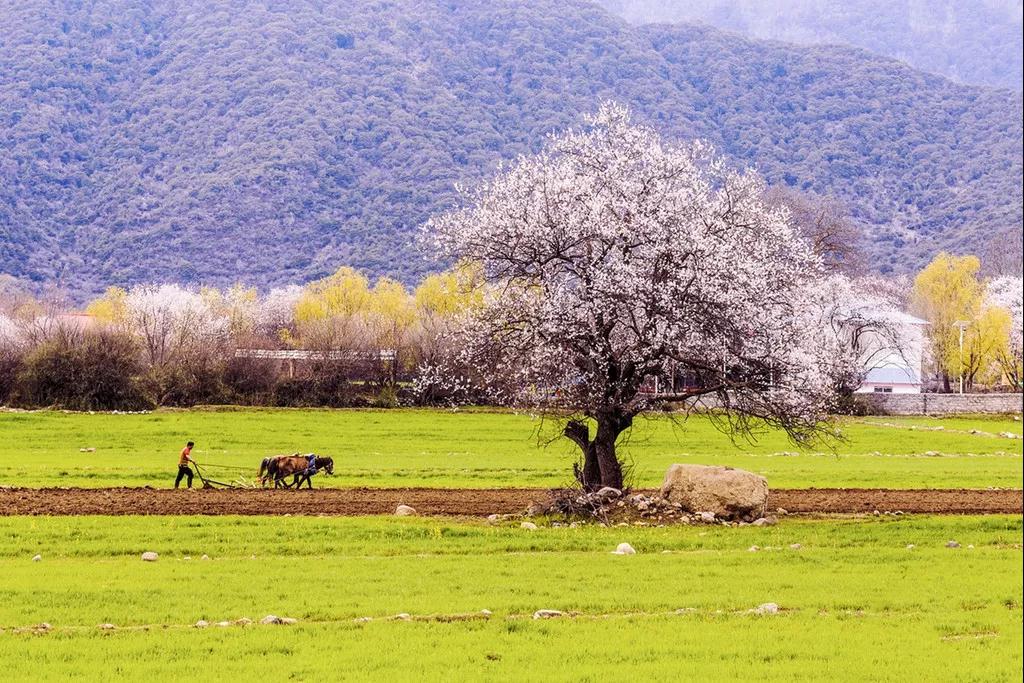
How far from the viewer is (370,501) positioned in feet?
94.0

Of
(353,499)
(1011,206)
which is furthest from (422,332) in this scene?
(1011,206)

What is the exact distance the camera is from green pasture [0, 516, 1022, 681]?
43.5ft

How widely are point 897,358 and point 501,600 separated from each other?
99652 mm

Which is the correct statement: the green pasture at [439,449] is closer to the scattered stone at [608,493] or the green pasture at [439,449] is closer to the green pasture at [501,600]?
the scattered stone at [608,493]

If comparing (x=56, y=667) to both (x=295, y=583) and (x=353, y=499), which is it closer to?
(x=295, y=583)

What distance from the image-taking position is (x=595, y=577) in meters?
18.6

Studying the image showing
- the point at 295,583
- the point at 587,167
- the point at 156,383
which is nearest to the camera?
the point at 295,583

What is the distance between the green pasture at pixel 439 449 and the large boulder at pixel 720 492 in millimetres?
4168

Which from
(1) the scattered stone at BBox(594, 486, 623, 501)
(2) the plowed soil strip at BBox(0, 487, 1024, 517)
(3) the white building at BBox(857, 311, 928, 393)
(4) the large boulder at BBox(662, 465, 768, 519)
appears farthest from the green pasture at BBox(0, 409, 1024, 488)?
(3) the white building at BBox(857, 311, 928, 393)

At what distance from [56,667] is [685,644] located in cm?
688

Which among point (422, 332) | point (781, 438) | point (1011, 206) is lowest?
point (781, 438)

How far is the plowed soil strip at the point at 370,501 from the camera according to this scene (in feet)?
86.7

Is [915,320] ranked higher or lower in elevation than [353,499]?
higher

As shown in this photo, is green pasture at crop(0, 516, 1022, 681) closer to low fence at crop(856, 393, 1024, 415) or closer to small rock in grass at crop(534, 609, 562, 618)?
small rock in grass at crop(534, 609, 562, 618)
